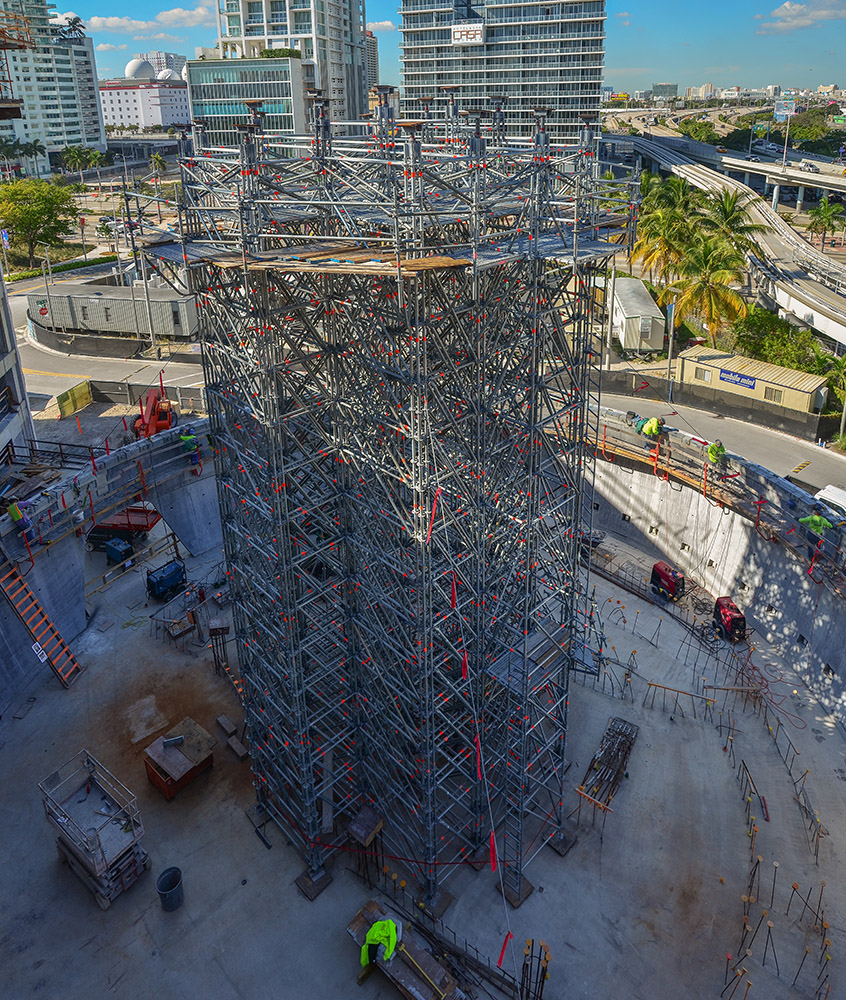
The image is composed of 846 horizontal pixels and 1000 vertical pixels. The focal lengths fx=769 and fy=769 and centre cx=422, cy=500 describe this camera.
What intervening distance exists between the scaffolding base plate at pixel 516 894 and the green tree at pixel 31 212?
91884mm

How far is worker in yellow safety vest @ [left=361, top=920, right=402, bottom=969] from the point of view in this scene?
19.0 meters

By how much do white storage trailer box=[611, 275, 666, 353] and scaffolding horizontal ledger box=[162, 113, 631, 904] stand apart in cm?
3393

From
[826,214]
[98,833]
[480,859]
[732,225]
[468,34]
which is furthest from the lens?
[468,34]

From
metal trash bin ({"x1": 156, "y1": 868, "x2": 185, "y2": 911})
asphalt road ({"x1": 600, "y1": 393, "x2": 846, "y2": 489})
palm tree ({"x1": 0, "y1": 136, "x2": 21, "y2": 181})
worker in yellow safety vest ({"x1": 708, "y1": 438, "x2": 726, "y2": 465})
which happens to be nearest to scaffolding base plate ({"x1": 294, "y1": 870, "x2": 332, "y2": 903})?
metal trash bin ({"x1": 156, "y1": 868, "x2": 185, "y2": 911})

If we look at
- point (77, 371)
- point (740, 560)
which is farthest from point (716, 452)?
point (77, 371)

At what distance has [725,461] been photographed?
35.6 m

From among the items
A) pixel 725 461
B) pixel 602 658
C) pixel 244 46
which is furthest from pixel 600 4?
pixel 602 658

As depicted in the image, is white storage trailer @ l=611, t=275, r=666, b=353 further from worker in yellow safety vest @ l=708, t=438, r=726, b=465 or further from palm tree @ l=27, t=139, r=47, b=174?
palm tree @ l=27, t=139, r=47, b=174

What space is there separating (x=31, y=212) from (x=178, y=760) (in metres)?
83.7

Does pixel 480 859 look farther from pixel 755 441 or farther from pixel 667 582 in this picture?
pixel 755 441

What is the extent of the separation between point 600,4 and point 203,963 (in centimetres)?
14440

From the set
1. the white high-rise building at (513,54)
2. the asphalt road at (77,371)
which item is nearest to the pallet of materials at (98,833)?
the asphalt road at (77,371)

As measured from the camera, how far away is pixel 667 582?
3503cm

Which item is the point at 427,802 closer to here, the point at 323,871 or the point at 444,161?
the point at 323,871
